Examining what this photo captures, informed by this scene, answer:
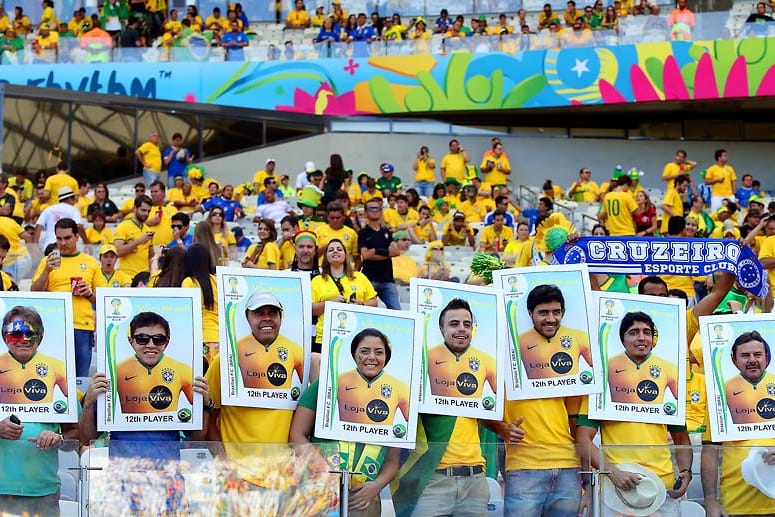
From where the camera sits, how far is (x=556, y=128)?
30047 millimetres

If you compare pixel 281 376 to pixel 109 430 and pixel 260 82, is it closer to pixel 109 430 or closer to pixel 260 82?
pixel 109 430

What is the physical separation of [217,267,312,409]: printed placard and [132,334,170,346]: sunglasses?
32 cm

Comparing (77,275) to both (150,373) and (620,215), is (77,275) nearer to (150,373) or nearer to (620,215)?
(150,373)

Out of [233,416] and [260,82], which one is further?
[260,82]

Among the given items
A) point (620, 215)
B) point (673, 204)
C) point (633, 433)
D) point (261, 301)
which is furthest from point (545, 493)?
point (673, 204)

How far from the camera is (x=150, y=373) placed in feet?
23.0

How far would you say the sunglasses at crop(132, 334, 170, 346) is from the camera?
7.00 metres

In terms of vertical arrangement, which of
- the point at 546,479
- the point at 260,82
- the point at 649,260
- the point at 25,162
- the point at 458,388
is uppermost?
the point at 260,82

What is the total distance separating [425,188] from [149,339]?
17903 millimetres

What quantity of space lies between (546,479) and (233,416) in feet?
5.43

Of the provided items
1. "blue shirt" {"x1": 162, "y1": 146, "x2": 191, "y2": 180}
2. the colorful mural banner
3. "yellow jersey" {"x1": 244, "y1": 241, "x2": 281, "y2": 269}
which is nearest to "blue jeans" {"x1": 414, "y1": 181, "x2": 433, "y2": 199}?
the colorful mural banner

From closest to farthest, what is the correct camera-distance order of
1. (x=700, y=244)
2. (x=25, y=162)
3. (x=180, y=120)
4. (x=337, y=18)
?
(x=700, y=244) → (x=25, y=162) → (x=180, y=120) → (x=337, y=18)

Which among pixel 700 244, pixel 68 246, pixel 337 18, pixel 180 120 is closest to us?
pixel 700 244

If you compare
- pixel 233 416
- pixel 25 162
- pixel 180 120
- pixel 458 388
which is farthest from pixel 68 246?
pixel 180 120
